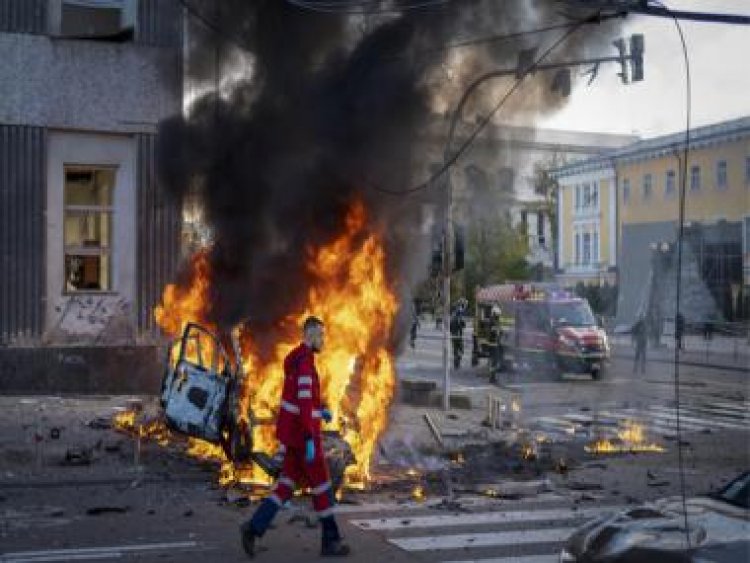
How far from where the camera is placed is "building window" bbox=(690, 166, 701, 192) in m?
24.6

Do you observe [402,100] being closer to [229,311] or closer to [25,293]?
[229,311]

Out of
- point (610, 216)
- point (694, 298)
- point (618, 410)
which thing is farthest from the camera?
point (610, 216)

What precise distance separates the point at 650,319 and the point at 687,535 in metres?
23.9

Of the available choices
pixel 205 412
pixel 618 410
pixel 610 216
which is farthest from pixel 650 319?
pixel 205 412

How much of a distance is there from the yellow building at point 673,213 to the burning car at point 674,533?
14.1 meters

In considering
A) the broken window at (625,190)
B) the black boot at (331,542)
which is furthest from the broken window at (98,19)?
the broken window at (625,190)

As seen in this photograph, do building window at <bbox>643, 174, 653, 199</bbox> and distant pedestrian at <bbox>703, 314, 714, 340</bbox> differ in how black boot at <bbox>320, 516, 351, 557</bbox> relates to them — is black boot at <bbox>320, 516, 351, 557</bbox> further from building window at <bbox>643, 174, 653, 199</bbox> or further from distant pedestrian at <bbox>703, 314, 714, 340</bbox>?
distant pedestrian at <bbox>703, 314, 714, 340</bbox>

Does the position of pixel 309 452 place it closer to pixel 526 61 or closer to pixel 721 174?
pixel 526 61

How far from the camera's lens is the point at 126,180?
1620cm

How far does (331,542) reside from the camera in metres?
7.21

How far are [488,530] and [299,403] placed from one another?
2.09m

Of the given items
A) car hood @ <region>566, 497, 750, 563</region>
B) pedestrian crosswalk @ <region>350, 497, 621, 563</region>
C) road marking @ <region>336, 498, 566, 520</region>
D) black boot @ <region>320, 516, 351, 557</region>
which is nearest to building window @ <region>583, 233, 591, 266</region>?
road marking @ <region>336, 498, 566, 520</region>

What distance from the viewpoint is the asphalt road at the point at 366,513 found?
7.42m

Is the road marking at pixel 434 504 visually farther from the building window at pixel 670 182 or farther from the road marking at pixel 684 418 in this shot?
the building window at pixel 670 182
